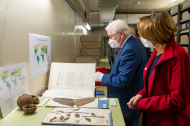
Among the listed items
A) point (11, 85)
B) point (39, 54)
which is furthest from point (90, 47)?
point (11, 85)

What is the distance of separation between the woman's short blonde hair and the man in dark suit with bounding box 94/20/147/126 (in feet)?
1.20

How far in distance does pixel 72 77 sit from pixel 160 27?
2.76 ft

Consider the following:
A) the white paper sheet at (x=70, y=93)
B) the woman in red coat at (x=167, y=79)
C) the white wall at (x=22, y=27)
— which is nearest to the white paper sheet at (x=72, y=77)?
the white paper sheet at (x=70, y=93)

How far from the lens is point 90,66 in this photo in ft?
4.32

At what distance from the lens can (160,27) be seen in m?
0.74

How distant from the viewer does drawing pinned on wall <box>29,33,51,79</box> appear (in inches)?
45.7

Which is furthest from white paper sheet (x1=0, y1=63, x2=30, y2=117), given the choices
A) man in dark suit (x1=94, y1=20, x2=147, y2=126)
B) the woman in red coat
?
the woman in red coat

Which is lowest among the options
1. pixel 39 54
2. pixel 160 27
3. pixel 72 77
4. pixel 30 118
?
pixel 30 118

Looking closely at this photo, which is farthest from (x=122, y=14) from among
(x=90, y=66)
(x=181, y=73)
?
(x=181, y=73)

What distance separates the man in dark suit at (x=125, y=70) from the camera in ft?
3.72

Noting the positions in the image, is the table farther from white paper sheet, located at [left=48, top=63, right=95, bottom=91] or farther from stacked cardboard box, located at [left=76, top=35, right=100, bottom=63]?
stacked cardboard box, located at [left=76, top=35, right=100, bottom=63]

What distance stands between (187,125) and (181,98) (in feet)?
0.60

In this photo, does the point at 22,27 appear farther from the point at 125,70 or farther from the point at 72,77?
the point at 125,70

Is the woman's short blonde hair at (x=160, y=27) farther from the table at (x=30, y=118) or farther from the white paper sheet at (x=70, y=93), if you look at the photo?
the white paper sheet at (x=70, y=93)
